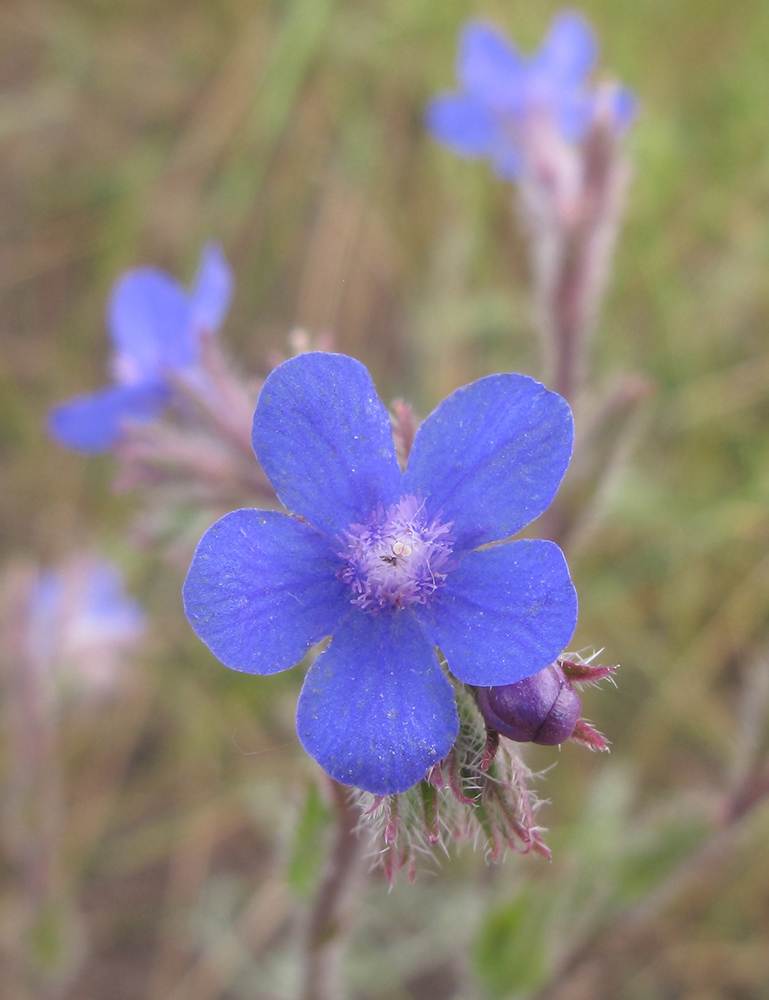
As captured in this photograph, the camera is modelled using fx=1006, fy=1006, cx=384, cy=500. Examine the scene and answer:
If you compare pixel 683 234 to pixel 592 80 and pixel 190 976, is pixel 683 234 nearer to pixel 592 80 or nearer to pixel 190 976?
pixel 592 80

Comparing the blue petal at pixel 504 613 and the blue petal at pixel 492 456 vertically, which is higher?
the blue petal at pixel 492 456

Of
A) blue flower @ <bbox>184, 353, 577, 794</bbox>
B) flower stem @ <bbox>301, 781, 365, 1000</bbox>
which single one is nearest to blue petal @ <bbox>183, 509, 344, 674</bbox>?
blue flower @ <bbox>184, 353, 577, 794</bbox>

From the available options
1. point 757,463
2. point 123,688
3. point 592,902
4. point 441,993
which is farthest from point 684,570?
point 123,688

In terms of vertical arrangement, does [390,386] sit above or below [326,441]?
above

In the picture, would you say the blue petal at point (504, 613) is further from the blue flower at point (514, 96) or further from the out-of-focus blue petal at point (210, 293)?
the blue flower at point (514, 96)

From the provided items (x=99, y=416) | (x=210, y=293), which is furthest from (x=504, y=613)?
(x=99, y=416)

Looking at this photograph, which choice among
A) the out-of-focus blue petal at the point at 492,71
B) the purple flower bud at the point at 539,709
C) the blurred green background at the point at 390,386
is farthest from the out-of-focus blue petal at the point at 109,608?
the purple flower bud at the point at 539,709

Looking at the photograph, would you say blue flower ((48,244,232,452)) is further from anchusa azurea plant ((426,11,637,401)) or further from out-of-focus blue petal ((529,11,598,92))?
out-of-focus blue petal ((529,11,598,92))

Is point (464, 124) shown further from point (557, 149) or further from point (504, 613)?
point (504, 613)
